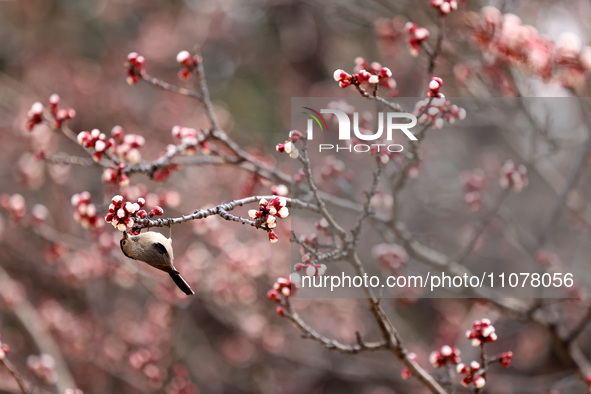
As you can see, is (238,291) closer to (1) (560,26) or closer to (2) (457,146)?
(2) (457,146)

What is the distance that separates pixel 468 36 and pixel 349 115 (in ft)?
5.41

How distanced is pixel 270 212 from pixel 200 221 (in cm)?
141

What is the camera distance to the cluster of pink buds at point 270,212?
5.75ft

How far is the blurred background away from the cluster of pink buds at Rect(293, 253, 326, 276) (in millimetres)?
894

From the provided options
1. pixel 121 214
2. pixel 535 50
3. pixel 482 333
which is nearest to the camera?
pixel 121 214

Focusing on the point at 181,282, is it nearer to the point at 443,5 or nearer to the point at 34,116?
the point at 34,116

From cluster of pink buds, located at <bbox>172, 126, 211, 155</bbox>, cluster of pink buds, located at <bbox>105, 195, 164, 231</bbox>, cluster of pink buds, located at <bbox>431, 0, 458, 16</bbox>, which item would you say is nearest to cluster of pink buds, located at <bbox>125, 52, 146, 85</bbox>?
cluster of pink buds, located at <bbox>172, 126, 211, 155</bbox>

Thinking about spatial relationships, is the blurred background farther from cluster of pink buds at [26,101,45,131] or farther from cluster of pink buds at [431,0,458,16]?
cluster of pink buds at [431,0,458,16]

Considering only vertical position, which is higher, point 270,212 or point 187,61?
point 187,61

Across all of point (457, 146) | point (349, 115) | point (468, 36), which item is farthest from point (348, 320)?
point (349, 115)

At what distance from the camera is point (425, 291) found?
3.72 metres

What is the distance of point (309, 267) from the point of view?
2088 mm

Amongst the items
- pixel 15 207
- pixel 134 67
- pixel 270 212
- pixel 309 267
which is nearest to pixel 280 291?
pixel 309 267

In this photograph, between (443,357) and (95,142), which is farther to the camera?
(95,142)
